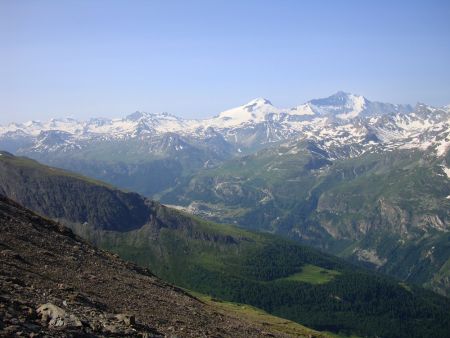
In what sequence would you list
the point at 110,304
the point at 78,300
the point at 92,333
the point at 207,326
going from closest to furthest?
the point at 92,333, the point at 78,300, the point at 110,304, the point at 207,326

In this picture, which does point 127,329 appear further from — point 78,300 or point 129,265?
point 129,265

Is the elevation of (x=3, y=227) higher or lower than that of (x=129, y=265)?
higher

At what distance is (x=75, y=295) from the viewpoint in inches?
2098

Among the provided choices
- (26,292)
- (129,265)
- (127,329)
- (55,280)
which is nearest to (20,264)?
(55,280)

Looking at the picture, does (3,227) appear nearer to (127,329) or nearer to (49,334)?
(127,329)

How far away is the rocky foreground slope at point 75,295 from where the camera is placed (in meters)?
38.7

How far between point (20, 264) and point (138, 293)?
752 inches

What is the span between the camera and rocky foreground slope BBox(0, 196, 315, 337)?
38.7 metres

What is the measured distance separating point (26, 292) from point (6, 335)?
1476cm

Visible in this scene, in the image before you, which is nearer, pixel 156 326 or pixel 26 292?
pixel 26 292

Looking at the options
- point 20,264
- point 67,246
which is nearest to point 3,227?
point 67,246

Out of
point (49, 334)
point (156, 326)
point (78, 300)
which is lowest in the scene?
point (156, 326)

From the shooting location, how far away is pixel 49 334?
35.1 meters

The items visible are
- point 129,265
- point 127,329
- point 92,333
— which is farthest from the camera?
point 129,265
